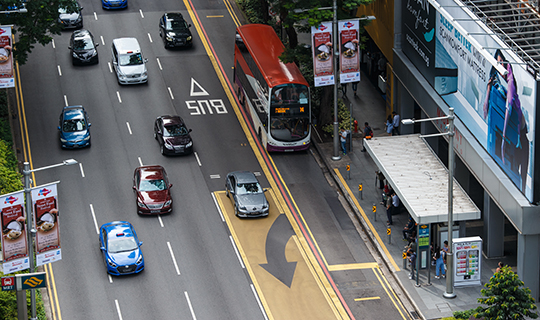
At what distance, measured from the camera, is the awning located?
39.8 metres

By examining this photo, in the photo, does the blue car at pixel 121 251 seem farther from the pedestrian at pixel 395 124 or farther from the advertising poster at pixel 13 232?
the pedestrian at pixel 395 124

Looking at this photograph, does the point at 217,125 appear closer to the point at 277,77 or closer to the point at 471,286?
the point at 277,77

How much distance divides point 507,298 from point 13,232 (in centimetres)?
1927

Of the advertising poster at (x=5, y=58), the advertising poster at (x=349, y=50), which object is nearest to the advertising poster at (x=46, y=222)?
the advertising poster at (x=5, y=58)

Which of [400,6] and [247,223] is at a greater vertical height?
[400,6]

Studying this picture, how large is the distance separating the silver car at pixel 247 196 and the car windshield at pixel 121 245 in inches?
271

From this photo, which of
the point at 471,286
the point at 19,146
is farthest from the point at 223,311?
the point at 19,146

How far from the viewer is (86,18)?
68250 mm

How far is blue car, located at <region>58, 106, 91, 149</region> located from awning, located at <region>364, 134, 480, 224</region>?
1729 cm

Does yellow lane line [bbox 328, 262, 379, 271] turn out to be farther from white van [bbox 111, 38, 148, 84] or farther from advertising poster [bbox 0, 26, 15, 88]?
white van [bbox 111, 38, 148, 84]

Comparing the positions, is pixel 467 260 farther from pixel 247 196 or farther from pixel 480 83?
pixel 247 196

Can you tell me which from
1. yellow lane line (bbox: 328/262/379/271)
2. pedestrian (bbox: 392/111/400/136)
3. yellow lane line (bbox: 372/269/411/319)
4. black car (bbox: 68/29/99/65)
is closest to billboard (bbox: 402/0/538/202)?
pedestrian (bbox: 392/111/400/136)

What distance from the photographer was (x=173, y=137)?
50.7 meters

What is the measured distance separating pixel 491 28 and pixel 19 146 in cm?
2891
